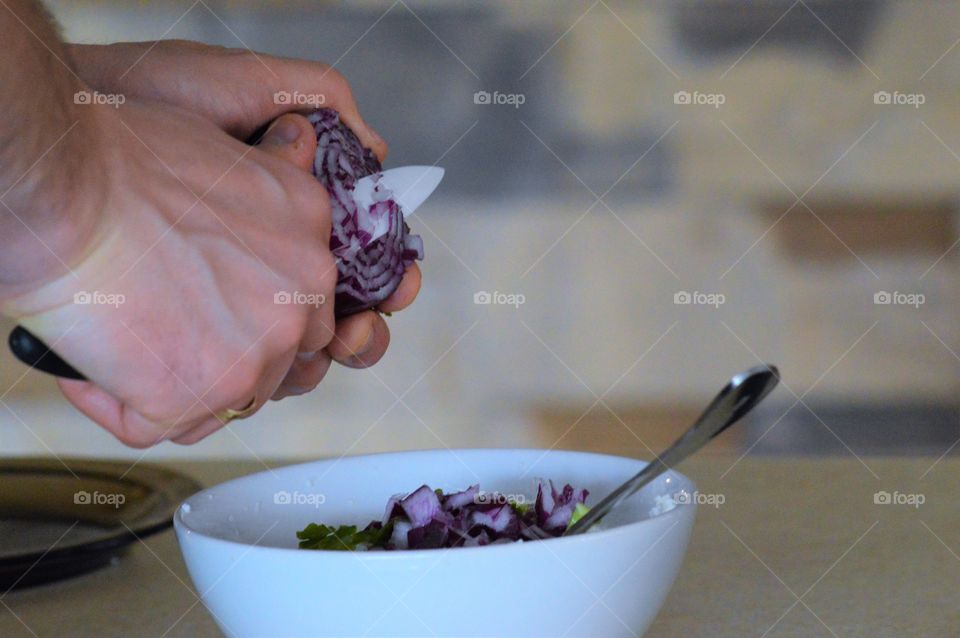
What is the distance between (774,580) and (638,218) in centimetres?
112

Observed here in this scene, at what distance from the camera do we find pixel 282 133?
31.8 inches

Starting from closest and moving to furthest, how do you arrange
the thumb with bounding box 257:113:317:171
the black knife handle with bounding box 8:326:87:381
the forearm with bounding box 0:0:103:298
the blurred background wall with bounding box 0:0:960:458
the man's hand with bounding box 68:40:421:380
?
the forearm with bounding box 0:0:103:298
the black knife handle with bounding box 8:326:87:381
the thumb with bounding box 257:113:317:171
the man's hand with bounding box 68:40:421:380
the blurred background wall with bounding box 0:0:960:458

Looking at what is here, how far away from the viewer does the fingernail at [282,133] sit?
80 centimetres

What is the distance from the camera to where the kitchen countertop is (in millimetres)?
694

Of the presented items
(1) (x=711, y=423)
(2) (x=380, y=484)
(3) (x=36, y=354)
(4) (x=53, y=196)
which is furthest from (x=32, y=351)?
(1) (x=711, y=423)

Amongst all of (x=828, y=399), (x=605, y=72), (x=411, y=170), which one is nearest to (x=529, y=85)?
(x=605, y=72)

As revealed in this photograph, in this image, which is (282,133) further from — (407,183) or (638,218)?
(638,218)

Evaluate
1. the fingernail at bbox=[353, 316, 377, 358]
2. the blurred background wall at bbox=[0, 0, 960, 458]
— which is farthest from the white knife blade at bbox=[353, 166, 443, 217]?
the blurred background wall at bbox=[0, 0, 960, 458]

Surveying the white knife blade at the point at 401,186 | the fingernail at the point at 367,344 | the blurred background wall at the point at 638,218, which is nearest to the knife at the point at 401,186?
the white knife blade at the point at 401,186

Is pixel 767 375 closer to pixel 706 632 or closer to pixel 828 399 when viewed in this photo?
pixel 706 632

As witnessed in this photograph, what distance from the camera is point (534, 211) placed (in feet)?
5.96

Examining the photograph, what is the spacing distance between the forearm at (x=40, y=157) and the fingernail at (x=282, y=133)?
0.70 feet

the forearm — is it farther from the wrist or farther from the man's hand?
the man's hand

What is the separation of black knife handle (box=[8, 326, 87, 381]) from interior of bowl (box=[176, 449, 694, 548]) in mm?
121
